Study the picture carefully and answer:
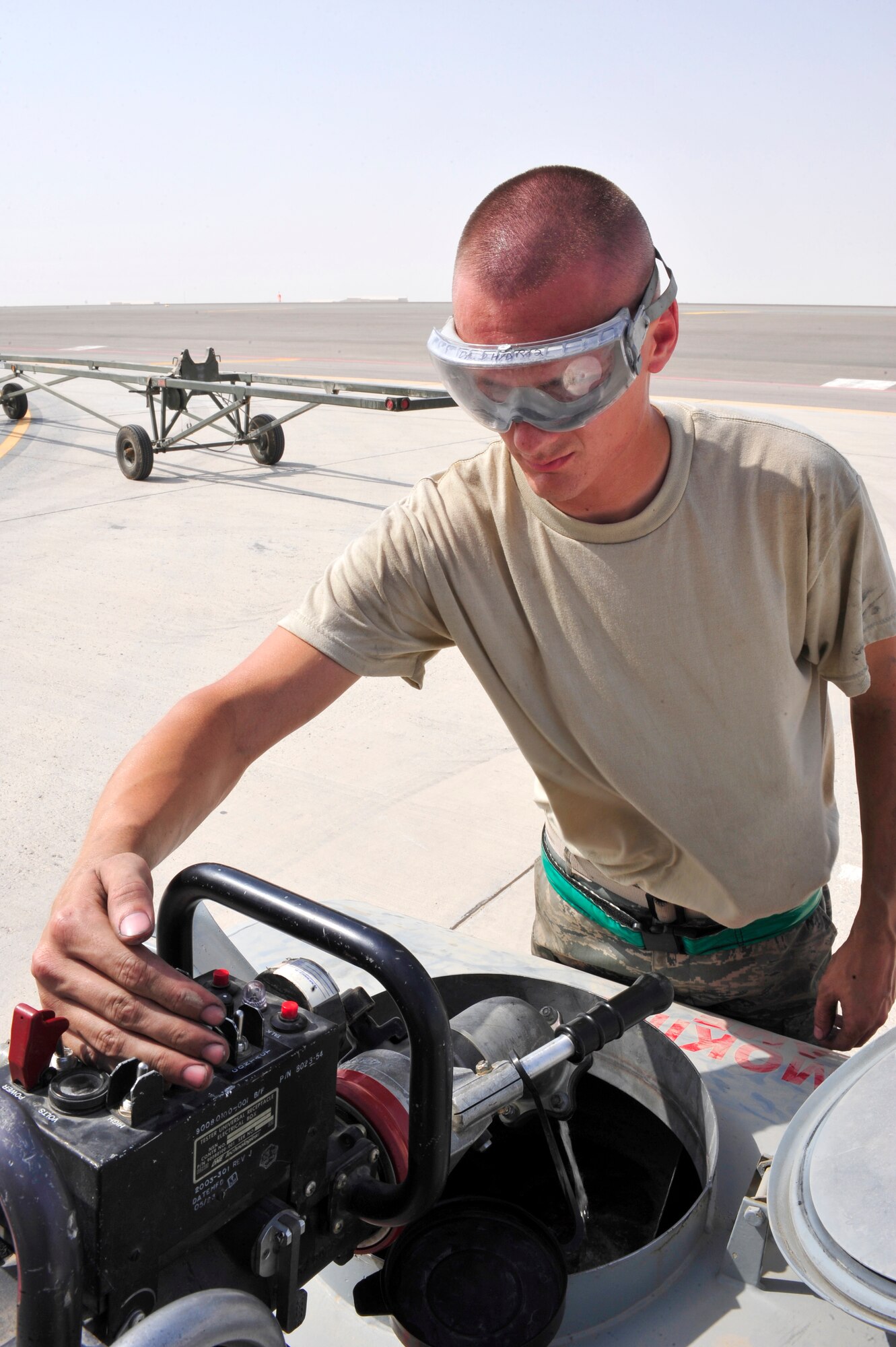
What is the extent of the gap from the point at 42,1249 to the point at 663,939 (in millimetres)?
1330

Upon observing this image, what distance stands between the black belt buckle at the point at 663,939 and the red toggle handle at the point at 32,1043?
123 centimetres

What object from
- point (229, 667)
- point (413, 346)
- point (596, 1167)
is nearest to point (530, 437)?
point (596, 1167)

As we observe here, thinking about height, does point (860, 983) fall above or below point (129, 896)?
below

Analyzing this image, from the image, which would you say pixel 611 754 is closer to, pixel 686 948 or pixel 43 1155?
→ pixel 686 948

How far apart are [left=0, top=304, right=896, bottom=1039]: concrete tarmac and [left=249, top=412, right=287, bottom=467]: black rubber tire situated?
19 cm

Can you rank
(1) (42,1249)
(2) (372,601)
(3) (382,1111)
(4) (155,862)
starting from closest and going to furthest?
(1) (42,1249) < (3) (382,1111) < (4) (155,862) < (2) (372,601)

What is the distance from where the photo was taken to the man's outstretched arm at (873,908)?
1.78 m

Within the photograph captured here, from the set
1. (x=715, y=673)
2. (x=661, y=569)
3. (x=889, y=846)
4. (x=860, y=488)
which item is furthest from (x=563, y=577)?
(x=889, y=846)

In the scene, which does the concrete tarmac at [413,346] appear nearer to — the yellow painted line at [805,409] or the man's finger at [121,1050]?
the yellow painted line at [805,409]

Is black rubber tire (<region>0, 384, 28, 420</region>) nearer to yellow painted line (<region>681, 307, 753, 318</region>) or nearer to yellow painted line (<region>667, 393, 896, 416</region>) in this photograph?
yellow painted line (<region>667, 393, 896, 416</region>)

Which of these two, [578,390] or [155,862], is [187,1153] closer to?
[155,862]

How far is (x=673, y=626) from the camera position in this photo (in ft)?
5.49

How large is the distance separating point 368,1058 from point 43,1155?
453 mm

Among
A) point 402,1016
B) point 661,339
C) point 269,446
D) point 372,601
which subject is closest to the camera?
point 402,1016
